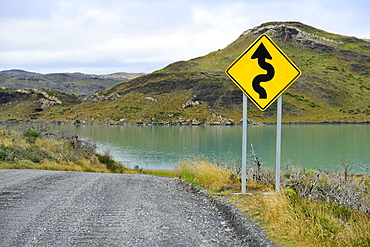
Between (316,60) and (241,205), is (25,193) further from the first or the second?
(316,60)

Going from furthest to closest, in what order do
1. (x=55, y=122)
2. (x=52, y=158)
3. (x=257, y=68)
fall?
(x=55, y=122), (x=52, y=158), (x=257, y=68)

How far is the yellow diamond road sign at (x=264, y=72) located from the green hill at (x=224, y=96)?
3074 inches

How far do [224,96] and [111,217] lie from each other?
304ft

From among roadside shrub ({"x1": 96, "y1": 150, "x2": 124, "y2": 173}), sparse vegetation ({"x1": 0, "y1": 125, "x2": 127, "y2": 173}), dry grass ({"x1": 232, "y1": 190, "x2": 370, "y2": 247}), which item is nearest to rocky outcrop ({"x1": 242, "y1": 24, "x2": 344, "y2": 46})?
roadside shrub ({"x1": 96, "y1": 150, "x2": 124, "y2": 173})

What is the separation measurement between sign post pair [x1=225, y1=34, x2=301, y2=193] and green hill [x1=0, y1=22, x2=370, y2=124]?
78071 millimetres

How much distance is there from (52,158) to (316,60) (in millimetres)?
125522

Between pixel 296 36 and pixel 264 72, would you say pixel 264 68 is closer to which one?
pixel 264 72

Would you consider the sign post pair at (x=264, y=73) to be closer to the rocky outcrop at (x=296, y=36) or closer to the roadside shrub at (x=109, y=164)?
the roadside shrub at (x=109, y=164)

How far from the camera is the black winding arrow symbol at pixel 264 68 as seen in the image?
6.80m

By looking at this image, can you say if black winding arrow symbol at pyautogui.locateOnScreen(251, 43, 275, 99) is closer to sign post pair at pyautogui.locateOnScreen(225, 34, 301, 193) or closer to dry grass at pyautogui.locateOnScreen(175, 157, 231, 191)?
sign post pair at pyautogui.locateOnScreen(225, 34, 301, 193)

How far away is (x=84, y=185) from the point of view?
8883 millimetres

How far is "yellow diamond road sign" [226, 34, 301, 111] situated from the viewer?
670cm

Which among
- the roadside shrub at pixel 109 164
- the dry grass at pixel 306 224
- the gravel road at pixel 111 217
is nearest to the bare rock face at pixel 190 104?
the roadside shrub at pixel 109 164

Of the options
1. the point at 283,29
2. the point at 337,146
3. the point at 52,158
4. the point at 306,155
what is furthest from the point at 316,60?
the point at 52,158
